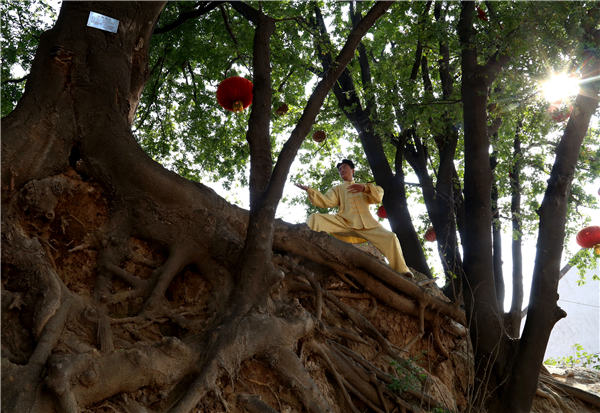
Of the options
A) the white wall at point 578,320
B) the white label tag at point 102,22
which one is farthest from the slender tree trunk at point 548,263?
the white wall at point 578,320

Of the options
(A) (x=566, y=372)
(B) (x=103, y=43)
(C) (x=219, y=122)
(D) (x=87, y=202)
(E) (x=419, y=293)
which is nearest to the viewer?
(D) (x=87, y=202)

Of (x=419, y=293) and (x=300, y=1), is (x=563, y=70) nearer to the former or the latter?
(x=419, y=293)

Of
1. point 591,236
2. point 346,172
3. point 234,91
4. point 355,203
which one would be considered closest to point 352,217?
point 355,203

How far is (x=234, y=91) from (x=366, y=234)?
94.8 inches

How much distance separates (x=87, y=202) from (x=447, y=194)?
5.25 m

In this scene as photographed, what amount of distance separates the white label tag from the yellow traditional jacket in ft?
9.60

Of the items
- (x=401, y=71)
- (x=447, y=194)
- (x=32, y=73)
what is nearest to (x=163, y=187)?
(x=32, y=73)

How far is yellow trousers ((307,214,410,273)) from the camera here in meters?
6.15

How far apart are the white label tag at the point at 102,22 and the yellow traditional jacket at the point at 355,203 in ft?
9.60

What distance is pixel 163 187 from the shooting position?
4.35 metres

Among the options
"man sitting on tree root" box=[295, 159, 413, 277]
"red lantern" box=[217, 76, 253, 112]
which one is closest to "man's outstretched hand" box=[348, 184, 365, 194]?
"man sitting on tree root" box=[295, 159, 413, 277]

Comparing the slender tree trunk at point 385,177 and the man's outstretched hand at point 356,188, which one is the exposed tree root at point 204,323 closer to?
the man's outstretched hand at point 356,188

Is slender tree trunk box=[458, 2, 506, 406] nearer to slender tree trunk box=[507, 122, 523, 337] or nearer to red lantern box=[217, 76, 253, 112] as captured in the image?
slender tree trunk box=[507, 122, 523, 337]

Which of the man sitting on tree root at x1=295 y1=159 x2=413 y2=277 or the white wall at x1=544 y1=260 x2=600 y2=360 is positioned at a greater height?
the white wall at x1=544 y1=260 x2=600 y2=360
